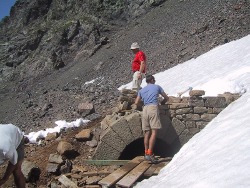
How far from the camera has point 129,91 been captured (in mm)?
8930

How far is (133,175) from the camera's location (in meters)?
6.19

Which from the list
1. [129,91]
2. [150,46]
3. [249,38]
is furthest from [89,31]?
[129,91]

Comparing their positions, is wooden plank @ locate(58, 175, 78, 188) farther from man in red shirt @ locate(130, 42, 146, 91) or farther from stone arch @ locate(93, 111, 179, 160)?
man in red shirt @ locate(130, 42, 146, 91)

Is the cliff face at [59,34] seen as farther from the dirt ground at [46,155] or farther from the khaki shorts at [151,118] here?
the khaki shorts at [151,118]

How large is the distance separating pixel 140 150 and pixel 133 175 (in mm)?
2712

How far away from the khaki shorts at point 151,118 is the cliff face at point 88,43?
5.25 metres

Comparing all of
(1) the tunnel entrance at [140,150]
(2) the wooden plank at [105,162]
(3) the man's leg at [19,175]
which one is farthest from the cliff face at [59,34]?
(3) the man's leg at [19,175]

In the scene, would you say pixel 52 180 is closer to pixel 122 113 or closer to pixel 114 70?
pixel 122 113

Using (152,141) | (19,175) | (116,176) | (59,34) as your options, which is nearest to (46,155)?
(19,175)

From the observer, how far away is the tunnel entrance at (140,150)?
823 cm

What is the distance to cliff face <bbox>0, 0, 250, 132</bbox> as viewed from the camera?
17.9m

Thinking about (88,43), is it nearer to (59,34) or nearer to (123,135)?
(59,34)

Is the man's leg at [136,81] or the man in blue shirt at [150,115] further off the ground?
the man's leg at [136,81]

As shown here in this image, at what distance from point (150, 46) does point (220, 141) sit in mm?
20679
